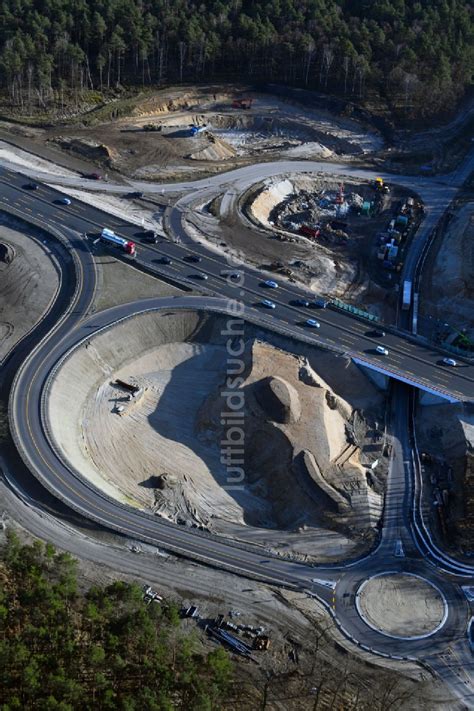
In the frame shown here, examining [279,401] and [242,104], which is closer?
[279,401]

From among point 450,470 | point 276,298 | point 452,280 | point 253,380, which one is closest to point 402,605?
point 450,470

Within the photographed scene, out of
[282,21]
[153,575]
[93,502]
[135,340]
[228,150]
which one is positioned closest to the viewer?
[153,575]

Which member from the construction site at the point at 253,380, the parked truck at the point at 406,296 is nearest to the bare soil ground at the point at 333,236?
the construction site at the point at 253,380

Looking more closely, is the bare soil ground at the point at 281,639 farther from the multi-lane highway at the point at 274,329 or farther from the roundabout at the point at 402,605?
the roundabout at the point at 402,605

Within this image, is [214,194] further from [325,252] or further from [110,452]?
[110,452]

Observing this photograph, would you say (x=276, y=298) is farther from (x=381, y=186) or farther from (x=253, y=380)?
(x=381, y=186)

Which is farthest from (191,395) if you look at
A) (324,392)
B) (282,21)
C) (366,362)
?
(282,21)
